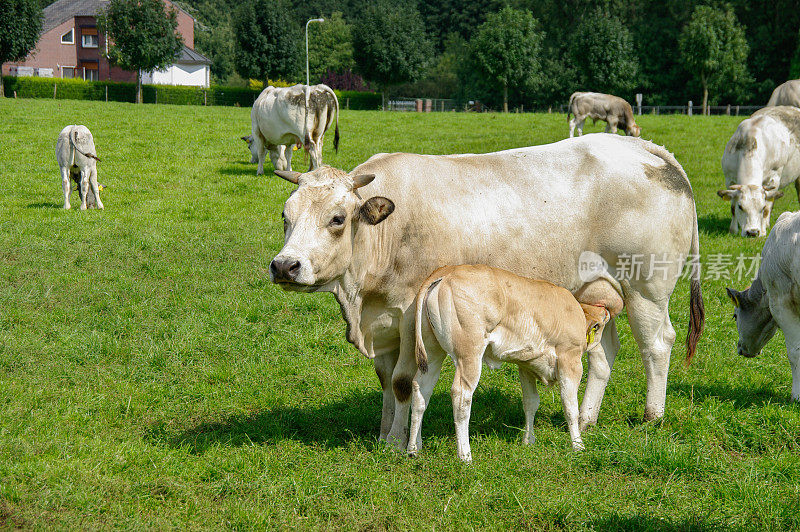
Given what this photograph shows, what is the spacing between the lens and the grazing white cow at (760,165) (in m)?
13.4

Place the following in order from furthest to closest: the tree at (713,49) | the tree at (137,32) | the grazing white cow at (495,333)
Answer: the tree at (713,49) < the tree at (137,32) < the grazing white cow at (495,333)

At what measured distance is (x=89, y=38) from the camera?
7606 cm

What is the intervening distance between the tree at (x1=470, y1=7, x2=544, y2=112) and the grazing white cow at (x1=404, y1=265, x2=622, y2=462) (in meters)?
53.3

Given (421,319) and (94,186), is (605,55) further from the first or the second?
(421,319)

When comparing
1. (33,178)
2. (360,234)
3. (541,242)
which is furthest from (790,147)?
(33,178)

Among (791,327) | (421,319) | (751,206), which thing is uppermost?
(751,206)

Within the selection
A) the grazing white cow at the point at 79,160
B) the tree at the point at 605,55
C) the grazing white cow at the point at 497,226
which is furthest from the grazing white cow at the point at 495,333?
the tree at the point at 605,55

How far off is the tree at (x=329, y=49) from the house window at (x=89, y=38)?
23.3m

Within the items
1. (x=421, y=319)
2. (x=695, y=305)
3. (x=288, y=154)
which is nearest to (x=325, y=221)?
(x=421, y=319)

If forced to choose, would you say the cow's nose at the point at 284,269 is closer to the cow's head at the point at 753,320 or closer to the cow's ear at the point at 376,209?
the cow's ear at the point at 376,209

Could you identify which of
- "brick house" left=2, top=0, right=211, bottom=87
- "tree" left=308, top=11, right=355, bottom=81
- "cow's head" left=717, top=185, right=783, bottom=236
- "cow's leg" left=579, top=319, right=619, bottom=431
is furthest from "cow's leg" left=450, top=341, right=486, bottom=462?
"tree" left=308, top=11, right=355, bottom=81

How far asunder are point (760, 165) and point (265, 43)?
4875 centimetres

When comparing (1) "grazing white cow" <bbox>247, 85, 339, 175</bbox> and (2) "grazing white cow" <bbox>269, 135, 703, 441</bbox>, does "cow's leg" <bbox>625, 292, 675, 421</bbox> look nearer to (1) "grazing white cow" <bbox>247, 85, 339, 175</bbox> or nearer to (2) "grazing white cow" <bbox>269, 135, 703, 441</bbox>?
(2) "grazing white cow" <bbox>269, 135, 703, 441</bbox>

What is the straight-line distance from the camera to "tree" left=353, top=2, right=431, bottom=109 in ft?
193
